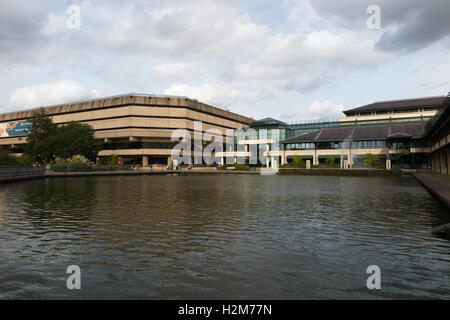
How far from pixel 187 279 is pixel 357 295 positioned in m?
2.98

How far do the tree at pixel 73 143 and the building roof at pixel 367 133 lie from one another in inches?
1901

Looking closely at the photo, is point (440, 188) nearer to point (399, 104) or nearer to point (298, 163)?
point (298, 163)

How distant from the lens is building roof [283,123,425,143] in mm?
70944

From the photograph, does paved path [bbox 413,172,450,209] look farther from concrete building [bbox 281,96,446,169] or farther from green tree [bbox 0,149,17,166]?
green tree [bbox 0,149,17,166]

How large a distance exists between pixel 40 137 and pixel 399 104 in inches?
3631

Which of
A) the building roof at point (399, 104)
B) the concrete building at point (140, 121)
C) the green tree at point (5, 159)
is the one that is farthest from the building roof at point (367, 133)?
the green tree at point (5, 159)

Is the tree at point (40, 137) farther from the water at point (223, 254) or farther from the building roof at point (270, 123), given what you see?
the water at point (223, 254)

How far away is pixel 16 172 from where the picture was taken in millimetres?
39500

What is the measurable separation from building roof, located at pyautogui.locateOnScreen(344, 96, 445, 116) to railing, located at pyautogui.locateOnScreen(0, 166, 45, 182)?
8034 centimetres

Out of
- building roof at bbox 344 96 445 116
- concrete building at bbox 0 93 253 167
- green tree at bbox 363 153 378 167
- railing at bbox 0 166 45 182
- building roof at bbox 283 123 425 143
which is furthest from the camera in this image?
concrete building at bbox 0 93 253 167

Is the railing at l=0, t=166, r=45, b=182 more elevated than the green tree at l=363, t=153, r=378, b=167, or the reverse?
the green tree at l=363, t=153, r=378, b=167

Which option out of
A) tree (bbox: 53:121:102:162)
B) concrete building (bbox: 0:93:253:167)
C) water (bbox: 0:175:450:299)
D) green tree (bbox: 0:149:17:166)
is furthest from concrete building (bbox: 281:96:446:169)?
green tree (bbox: 0:149:17:166)
